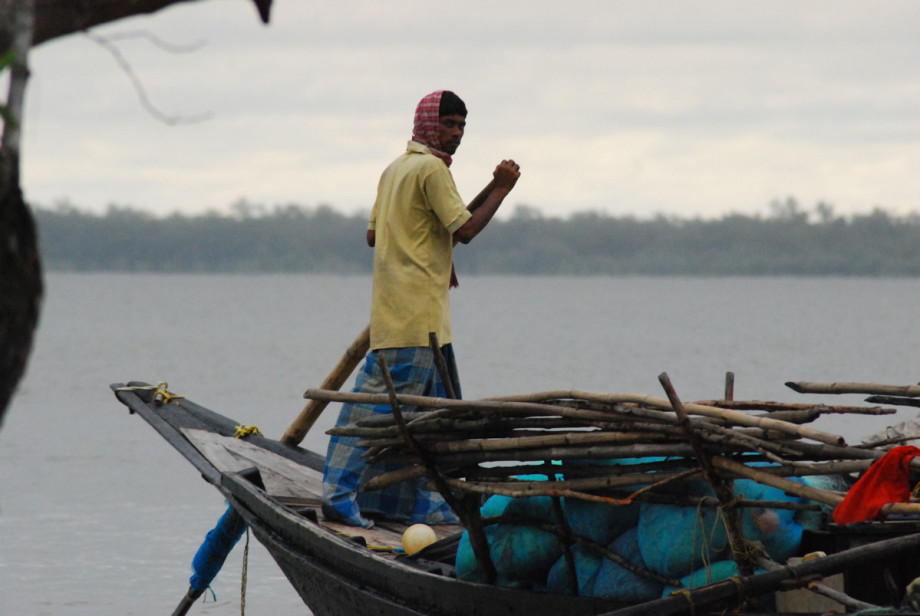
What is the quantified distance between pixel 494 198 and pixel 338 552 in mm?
1291

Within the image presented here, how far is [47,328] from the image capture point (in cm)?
4494

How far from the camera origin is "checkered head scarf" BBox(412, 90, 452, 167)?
503 centimetres

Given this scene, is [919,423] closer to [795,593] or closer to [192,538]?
[795,593]

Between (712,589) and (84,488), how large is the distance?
9263 millimetres

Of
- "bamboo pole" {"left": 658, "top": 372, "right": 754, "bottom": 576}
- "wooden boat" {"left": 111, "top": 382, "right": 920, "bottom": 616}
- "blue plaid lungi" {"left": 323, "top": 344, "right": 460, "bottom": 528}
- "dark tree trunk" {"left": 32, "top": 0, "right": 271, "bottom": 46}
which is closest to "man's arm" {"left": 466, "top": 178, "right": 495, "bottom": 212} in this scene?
"blue plaid lungi" {"left": 323, "top": 344, "right": 460, "bottom": 528}

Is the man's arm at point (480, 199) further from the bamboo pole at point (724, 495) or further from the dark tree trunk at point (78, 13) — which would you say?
the dark tree trunk at point (78, 13)

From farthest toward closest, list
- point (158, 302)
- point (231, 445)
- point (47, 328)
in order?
point (158, 302) < point (47, 328) < point (231, 445)

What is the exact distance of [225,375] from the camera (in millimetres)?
26078

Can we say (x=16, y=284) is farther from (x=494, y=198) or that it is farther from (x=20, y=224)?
(x=494, y=198)

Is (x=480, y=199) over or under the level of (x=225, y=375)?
over

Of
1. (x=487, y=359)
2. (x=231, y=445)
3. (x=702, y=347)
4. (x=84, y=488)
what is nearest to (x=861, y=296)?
(x=702, y=347)

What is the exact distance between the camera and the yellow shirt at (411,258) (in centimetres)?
498

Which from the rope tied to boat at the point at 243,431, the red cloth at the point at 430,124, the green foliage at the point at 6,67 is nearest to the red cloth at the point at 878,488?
the green foliage at the point at 6,67

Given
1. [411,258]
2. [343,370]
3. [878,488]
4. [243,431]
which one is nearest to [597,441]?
[878,488]
